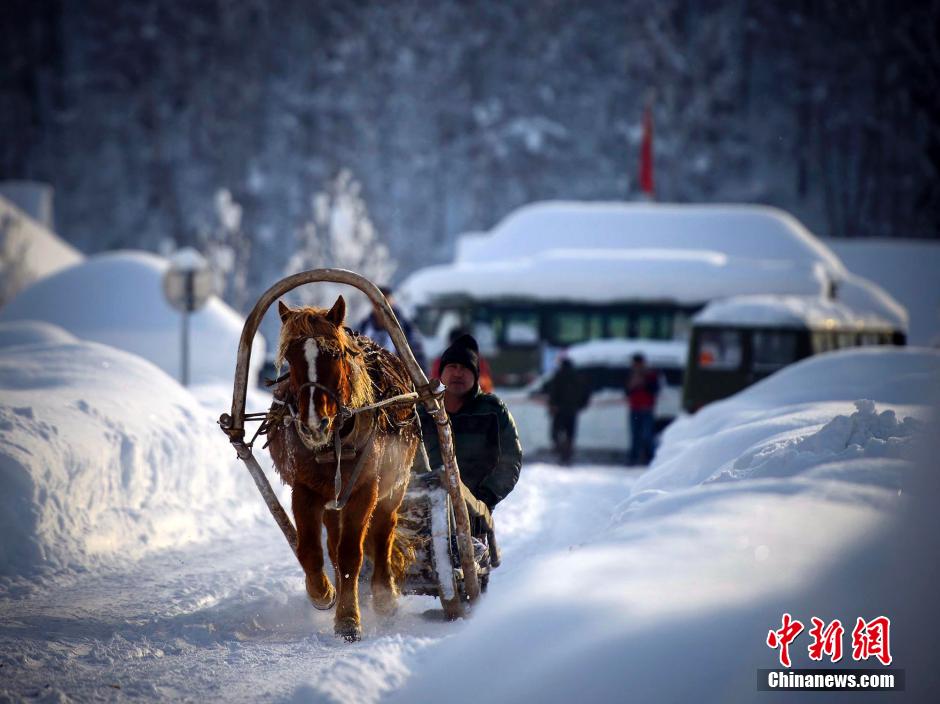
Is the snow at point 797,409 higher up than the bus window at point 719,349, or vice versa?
the snow at point 797,409

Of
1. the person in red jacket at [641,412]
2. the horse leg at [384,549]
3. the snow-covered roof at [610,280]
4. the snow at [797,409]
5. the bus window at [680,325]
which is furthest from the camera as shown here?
the snow-covered roof at [610,280]

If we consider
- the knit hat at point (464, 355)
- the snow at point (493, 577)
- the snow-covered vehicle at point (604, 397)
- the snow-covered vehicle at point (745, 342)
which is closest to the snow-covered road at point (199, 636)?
the snow at point (493, 577)

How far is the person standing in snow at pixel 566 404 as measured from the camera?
55.5 feet

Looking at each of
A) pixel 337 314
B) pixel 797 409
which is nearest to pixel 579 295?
pixel 797 409

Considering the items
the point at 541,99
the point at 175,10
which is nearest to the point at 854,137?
the point at 541,99

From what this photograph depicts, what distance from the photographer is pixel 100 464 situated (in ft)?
24.7

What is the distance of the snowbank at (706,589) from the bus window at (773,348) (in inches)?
531

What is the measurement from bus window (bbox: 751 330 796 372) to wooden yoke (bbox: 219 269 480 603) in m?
14.4

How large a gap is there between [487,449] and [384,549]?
1.01m

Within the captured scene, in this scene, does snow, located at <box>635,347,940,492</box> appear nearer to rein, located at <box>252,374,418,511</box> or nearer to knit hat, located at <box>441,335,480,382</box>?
knit hat, located at <box>441,335,480,382</box>

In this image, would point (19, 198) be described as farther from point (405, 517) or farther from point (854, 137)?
point (854, 137)

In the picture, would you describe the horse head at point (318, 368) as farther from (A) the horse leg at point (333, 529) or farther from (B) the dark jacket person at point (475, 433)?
(B) the dark jacket person at point (475, 433)

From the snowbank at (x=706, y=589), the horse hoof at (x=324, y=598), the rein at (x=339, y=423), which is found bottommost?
the horse hoof at (x=324, y=598)

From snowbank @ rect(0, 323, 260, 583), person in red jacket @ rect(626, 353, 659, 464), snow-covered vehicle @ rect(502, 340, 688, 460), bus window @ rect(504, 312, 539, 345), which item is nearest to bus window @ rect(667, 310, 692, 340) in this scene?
snow-covered vehicle @ rect(502, 340, 688, 460)
